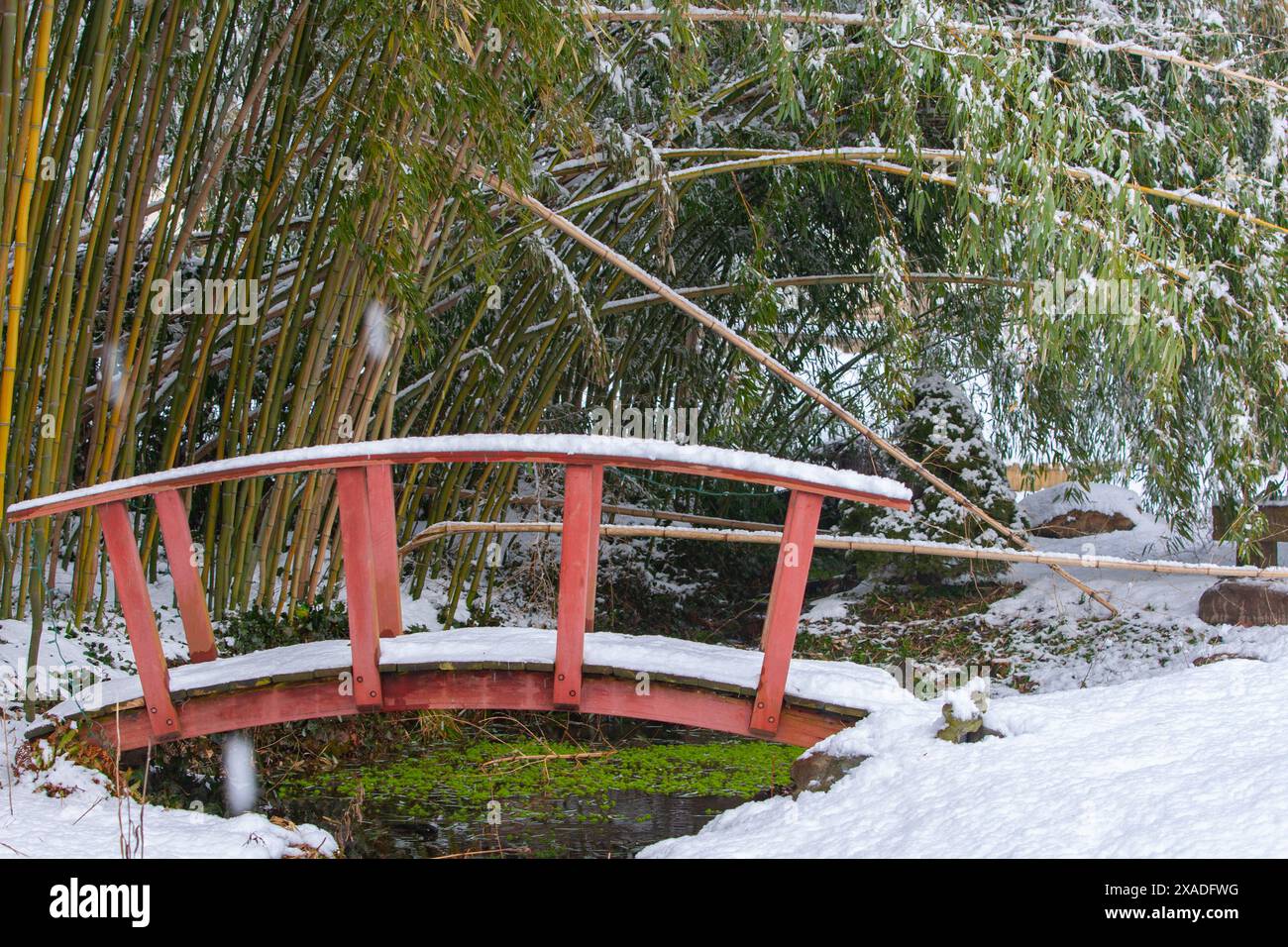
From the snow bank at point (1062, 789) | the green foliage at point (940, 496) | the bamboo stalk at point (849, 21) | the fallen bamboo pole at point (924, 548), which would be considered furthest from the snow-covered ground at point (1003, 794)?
the green foliage at point (940, 496)

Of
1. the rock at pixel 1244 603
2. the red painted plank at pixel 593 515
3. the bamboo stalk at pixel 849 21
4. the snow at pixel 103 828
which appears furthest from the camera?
the rock at pixel 1244 603

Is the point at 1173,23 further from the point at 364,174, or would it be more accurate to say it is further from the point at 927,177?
the point at 364,174

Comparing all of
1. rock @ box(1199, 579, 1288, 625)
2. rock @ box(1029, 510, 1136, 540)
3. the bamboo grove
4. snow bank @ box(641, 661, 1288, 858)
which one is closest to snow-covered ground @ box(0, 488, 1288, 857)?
snow bank @ box(641, 661, 1288, 858)

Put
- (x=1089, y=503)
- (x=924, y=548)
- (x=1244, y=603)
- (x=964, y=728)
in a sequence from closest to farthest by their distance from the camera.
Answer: (x=964, y=728) → (x=924, y=548) → (x=1244, y=603) → (x=1089, y=503)

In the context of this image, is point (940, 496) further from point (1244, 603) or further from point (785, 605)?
point (785, 605)

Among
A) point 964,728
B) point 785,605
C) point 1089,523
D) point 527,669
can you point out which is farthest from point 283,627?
point 1089,523

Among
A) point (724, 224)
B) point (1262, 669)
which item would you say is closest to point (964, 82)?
point (1262, 669)

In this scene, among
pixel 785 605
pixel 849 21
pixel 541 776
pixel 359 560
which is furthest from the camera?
pixel 541 776

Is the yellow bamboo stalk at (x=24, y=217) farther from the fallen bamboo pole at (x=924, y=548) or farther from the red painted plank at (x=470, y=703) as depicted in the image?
the fallen bamboo pole at (x=924, y=548)

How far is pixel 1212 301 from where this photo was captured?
4.52 metres

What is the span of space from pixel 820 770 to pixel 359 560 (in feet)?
3.98

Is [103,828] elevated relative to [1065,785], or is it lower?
lower

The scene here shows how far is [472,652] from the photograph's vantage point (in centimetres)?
314

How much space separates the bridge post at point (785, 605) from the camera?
9.29 feet
